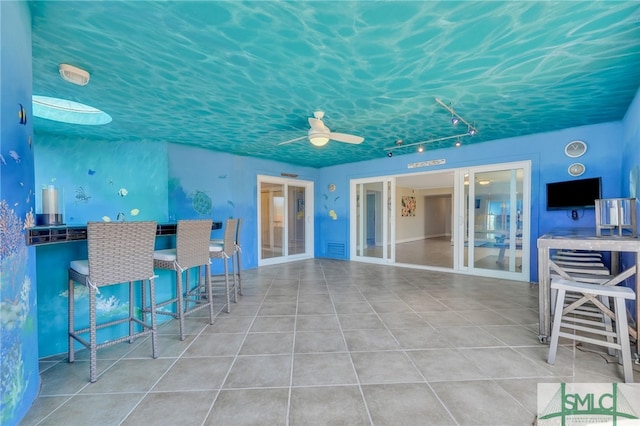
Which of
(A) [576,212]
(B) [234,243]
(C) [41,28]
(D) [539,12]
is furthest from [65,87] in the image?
(A) [576,212]

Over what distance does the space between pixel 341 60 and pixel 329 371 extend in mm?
2483

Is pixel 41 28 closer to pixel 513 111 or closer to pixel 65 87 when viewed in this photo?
pixel 65 87

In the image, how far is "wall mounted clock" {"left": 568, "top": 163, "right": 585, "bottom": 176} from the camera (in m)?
3.98

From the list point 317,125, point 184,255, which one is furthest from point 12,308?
point 317,125

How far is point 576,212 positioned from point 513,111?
206 centimetres

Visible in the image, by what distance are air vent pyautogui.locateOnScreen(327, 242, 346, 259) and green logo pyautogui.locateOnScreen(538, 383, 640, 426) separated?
5214mm

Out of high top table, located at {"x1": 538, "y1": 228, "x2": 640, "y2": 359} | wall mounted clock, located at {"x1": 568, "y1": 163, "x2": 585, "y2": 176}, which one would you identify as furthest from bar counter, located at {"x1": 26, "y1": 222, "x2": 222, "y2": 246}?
wall mounted clock, located at {"x1": 568, "y1": 163, "x2": 585, "y2": 176}

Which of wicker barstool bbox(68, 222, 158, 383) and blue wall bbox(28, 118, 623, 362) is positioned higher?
blue wall bbox(28, 118, 623, 362)

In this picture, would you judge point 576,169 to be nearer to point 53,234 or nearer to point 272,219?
point 272,219

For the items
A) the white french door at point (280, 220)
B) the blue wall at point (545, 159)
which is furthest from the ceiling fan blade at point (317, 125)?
the white french door at point (280, 220)

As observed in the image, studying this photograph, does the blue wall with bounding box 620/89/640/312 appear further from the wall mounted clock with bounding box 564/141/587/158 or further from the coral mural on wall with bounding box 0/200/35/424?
the coral mural on wall with bounding box 0/200/35/424

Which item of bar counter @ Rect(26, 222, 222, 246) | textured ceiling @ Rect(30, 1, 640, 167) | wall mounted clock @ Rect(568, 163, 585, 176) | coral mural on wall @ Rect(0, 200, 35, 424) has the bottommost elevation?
coral mural on wall @ Rect(0, 200, 35, 424)

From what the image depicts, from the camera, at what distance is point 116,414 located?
1.57 meters

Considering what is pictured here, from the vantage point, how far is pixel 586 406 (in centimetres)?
161
